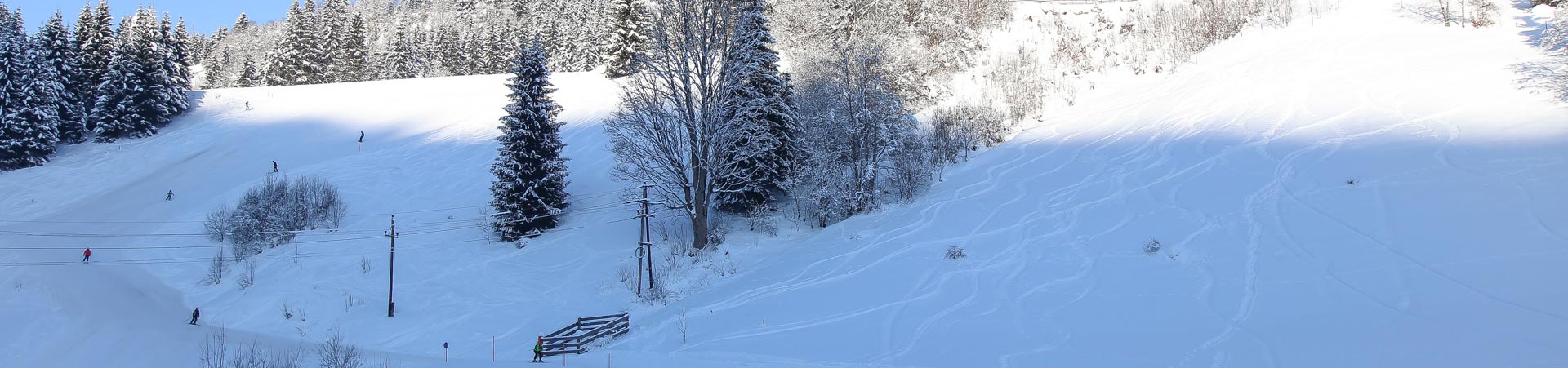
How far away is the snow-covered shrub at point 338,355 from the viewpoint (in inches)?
548

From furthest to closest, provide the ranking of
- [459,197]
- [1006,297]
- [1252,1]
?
1. [1252,1]
2. [459,197]
3. [1006,297]

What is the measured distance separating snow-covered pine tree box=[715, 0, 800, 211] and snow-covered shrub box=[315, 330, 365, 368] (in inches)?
428

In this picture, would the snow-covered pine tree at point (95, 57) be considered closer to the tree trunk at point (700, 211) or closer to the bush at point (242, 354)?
the bush at point (242, 354)

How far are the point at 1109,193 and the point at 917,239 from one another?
182 inches

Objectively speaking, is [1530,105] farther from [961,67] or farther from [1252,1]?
[961,67]

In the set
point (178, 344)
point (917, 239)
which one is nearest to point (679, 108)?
point (917, 239)

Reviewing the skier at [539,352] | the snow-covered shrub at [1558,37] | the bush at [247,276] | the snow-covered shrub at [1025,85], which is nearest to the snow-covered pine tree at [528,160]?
the bush at [247,276]

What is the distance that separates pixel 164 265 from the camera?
25703mm

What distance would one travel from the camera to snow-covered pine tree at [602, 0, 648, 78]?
4500 cm

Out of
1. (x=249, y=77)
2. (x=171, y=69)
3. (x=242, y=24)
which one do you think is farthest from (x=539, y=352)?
(x=242, y=24)

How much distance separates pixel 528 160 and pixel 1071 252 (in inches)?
700

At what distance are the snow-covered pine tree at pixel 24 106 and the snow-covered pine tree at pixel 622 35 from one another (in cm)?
2916

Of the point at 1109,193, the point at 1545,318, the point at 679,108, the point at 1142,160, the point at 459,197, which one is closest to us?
the point at 1545,318

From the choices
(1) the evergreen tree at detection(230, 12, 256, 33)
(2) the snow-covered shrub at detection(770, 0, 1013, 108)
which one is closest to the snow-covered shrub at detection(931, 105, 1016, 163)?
(2) the snow-covered shrub at detection(770, 0, 1013, 108)
